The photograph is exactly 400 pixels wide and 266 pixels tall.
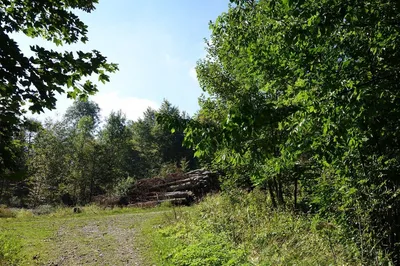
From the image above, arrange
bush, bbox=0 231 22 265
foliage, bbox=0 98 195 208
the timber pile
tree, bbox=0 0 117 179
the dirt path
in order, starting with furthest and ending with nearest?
foliage, bbox=0 98 195 208 < the timber pile < the dirt path < bush, bbox=0 231 22 265 < tree, bbox=0 0 117 179

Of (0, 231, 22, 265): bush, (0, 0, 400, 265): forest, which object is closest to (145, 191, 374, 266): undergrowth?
(0, 0, 400, 265): forest

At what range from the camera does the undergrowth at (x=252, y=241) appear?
20.7 ft

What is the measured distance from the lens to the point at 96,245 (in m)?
10.3

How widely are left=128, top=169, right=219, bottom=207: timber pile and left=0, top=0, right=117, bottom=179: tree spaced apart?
1917 centimetres

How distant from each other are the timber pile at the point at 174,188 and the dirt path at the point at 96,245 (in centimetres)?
903

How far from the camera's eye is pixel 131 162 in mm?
47188

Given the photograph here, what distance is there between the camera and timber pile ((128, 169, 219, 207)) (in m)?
23.5

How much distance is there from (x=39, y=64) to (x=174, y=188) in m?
23.1

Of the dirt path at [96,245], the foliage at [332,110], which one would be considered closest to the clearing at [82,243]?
the dirt path at [96,245]

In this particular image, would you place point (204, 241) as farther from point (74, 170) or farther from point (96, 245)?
point (74, 170)

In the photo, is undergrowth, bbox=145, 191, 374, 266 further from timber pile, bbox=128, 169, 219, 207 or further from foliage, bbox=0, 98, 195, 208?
foliage, bbox=0, 98, 195, 208

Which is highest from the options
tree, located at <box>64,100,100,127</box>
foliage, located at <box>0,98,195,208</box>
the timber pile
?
tree, located at <box>64,100,100,127</box>

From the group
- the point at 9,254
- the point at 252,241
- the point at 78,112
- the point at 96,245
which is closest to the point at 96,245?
the point at 96,245

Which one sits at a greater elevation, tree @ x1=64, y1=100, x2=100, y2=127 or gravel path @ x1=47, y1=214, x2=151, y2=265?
tree @ x1=64, y1=100, x2=100, y2=127
